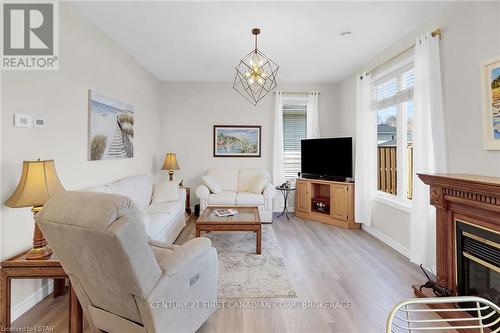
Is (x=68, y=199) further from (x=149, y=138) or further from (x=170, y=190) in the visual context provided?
(x=149, y=138)

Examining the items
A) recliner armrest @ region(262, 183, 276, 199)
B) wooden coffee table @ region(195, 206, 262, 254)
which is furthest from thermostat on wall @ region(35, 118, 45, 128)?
recliner armrest @ region(262, 183, 276, 199)

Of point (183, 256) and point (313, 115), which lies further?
point (313, 115)

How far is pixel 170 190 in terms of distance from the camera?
150 inches

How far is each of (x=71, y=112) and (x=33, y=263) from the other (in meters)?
1.52

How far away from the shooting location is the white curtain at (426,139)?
2398 mm

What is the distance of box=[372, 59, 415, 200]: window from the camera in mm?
3131

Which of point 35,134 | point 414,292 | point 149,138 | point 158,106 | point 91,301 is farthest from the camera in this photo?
point 158,106

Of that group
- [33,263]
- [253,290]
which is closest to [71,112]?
[33,263]

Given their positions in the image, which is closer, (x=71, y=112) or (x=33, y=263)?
(x=33, y=263)

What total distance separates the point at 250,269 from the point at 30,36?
3100mm

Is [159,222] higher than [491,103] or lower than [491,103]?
lower

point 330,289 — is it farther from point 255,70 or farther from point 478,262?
point 255,70

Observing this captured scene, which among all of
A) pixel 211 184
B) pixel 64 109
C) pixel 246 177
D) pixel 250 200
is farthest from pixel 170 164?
pixel 64 109

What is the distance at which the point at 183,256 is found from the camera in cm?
155
